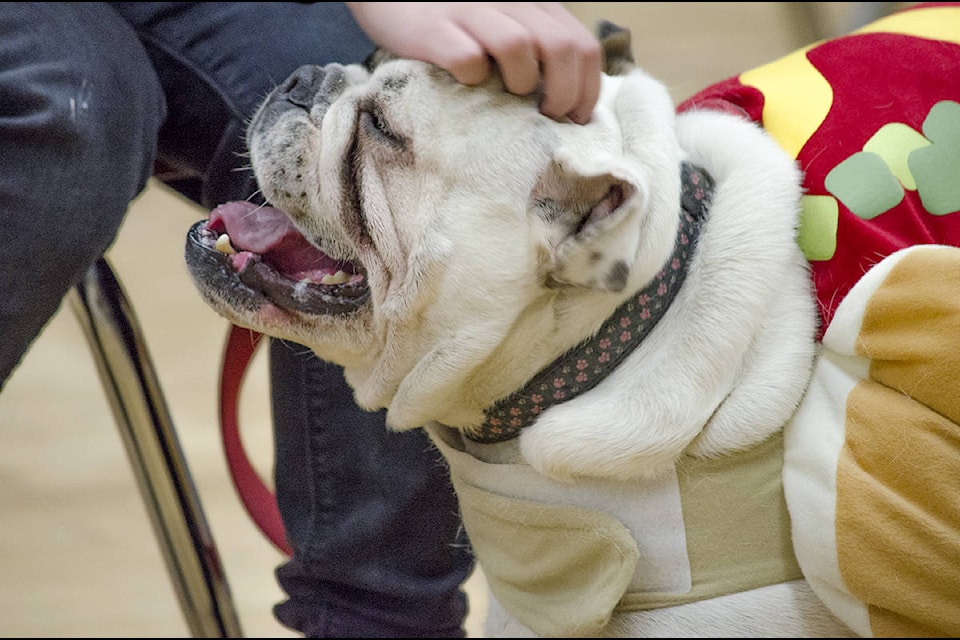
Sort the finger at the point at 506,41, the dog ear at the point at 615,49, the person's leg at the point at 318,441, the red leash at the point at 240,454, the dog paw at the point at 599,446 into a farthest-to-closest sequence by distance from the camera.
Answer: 1. the red leash at the point at 240,454
2. the person's leg at the point at 318,441
3. the dog ear at the point at 615,49
4. the dog paw at the point at 599,446
5. the finger at the point at 506,41

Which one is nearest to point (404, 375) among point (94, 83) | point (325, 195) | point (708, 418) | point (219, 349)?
point (325, 195)

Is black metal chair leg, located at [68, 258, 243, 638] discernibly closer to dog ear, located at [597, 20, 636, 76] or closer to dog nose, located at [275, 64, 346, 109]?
dog nose, located at [275, 64, 346, 109]

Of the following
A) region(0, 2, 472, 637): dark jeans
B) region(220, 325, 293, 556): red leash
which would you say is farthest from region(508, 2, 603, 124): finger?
region(220, 325, 293, 556): red leash

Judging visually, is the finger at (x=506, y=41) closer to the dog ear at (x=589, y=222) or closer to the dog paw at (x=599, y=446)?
the dog ear at (x=589, y=222)

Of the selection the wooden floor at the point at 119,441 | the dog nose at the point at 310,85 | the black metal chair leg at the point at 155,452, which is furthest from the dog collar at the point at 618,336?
the black metal chair leg at the point at 155,452

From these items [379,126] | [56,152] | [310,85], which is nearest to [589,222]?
[379,126]

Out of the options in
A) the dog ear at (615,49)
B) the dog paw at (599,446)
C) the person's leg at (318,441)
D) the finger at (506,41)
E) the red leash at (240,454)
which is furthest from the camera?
the red leash at (240,454)

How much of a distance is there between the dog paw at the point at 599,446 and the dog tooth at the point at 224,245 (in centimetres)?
34

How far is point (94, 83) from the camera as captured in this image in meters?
0.87

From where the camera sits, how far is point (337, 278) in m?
0.90

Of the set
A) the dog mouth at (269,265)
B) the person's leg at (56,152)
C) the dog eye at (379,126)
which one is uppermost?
the dog eye at (379,126)

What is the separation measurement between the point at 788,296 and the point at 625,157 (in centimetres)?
20

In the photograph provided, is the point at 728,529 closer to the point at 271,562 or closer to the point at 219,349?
the point at 271,562

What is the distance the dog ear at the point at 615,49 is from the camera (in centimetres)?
95
